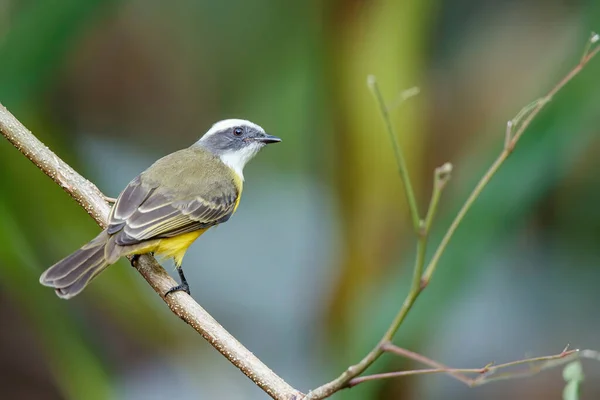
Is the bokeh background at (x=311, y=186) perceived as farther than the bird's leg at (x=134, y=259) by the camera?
Yes

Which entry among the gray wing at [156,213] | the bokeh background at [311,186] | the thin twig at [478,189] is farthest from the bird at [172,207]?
the thin twig at [478,189]

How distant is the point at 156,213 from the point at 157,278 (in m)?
0.34

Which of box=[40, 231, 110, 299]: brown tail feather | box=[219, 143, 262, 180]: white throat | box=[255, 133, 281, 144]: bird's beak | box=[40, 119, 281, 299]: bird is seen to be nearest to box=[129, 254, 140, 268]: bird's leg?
box=[40, 119, 281, 299]: bird

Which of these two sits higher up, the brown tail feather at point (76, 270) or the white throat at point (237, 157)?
the white throat at point (237, 157)

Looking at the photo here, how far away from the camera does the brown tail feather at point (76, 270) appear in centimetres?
242

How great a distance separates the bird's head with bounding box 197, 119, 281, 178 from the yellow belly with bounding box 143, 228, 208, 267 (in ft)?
1.85

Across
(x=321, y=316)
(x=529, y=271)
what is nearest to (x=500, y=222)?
(x=321, y=316)

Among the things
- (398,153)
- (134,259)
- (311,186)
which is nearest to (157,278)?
(134,259)

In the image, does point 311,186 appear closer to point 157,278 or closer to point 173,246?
point 173,246

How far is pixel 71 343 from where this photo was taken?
324cm

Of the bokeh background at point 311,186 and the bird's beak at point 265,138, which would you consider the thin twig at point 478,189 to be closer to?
the bokeh background at point 311,186

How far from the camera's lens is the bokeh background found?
3.01 metres

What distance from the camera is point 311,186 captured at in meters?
4.53

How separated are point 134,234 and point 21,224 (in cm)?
103
